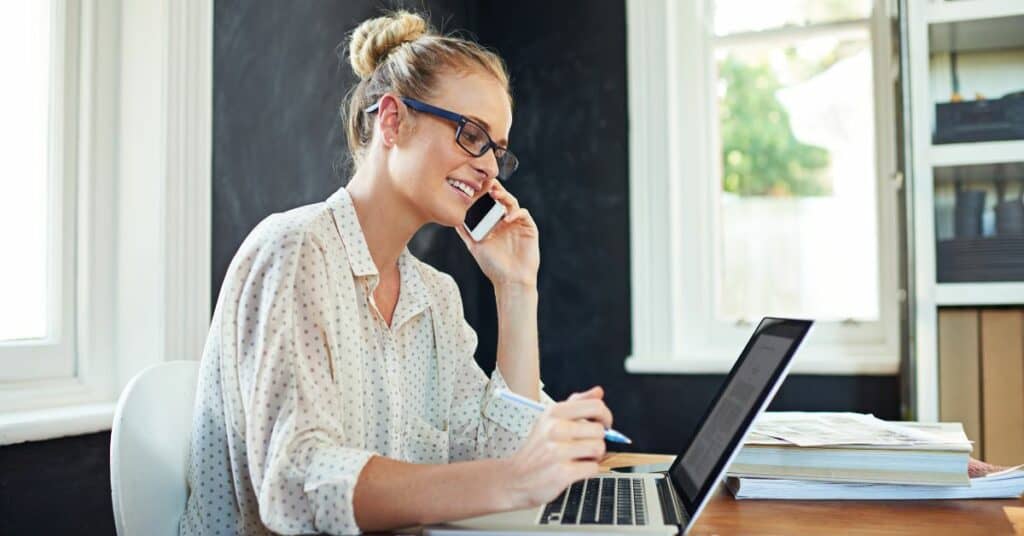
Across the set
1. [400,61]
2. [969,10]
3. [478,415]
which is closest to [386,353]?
[478,415]

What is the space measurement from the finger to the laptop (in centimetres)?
11

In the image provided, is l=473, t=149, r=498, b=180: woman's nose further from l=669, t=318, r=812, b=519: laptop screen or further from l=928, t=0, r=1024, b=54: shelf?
l=928, t=0, r=1024, b=54: shelf

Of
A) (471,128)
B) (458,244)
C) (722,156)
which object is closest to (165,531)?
(471,128)

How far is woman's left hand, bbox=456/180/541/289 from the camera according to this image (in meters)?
1.70

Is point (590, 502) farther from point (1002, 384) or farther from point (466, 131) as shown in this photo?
point (1002, 384)

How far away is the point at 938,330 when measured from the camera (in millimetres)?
2348

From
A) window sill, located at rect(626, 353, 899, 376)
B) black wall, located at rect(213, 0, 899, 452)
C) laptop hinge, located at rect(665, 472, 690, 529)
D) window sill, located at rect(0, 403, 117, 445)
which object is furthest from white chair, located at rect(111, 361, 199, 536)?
window sill, located at rect(626, 353, 899, 376)

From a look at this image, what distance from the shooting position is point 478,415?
5.16 feet

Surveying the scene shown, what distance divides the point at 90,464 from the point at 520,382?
0.74 m

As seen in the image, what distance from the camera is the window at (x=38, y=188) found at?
5.27 feet

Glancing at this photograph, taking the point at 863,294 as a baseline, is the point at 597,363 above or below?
below

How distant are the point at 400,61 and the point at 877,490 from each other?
3.14 feet

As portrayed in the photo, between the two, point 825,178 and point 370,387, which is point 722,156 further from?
point 370,387

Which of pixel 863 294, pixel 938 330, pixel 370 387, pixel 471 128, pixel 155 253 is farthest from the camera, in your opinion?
pixel 863 294
